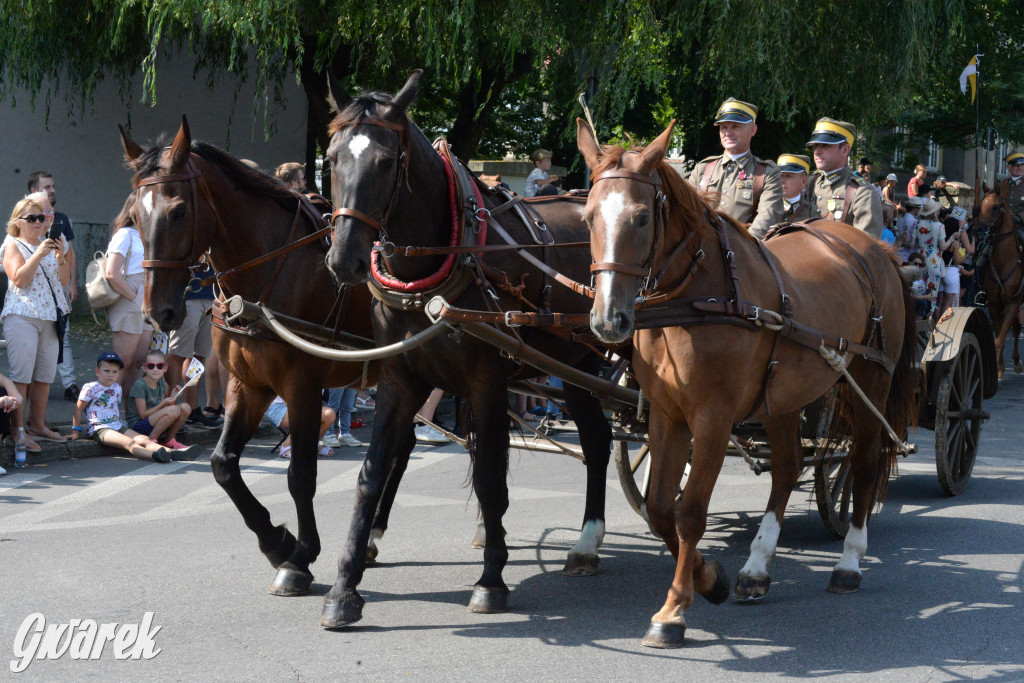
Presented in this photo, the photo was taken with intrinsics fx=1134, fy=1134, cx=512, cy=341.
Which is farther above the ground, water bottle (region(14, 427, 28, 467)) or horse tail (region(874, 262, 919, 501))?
horse tail (region(874, 262, 919, 501))

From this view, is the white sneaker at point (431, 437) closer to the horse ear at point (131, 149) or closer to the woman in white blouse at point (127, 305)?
the woman in white blouse at point (127, 305)

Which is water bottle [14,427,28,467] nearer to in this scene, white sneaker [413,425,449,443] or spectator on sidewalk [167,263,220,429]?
spectator on sidewalk [167,263,220,429]

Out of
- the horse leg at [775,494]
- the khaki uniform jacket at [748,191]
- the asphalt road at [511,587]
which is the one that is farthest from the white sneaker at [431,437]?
the horse leg at [775,494]

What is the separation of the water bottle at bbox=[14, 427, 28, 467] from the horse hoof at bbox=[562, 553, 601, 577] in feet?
16.0

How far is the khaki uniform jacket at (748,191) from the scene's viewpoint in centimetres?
661

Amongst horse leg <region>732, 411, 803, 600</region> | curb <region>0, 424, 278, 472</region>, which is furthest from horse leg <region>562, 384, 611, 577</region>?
curb <region>0, 424, 278, 472</region>

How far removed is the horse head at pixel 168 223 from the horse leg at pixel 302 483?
74cm

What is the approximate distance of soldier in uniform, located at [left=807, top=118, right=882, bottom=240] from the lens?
688 cm

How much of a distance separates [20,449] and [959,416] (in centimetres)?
695

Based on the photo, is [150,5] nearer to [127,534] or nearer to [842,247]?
[127,534]

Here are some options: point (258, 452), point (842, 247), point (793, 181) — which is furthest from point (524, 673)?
point (258, 452)

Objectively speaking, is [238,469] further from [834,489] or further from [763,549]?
[834,489]

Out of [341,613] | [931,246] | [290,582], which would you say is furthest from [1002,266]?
[341,613]

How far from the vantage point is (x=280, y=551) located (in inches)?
221
